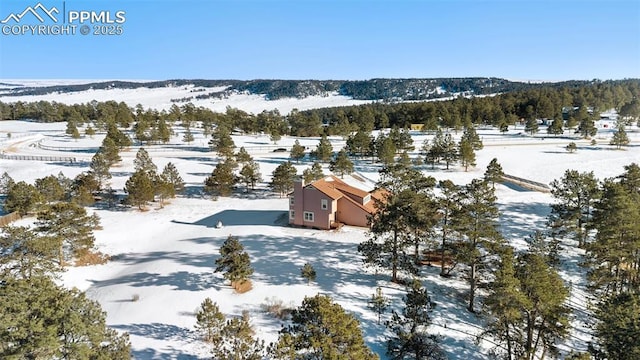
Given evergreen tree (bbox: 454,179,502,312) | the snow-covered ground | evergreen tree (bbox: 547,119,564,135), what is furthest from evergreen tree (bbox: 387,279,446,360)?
evergreen tree (bbox: 547,119,564,135)

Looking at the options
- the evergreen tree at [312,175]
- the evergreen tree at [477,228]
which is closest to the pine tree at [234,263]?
the evergreen tree at [477,228]

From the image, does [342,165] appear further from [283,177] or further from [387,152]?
[283,177]

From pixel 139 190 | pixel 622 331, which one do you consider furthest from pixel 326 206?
pixel 622 331

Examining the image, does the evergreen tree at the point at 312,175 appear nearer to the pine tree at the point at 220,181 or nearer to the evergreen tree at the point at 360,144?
the pine tree at the point at 220,181

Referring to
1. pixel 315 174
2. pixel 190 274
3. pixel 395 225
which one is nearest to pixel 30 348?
pixel 190 274

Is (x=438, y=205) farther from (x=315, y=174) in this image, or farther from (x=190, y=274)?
(x=315, y=174)
